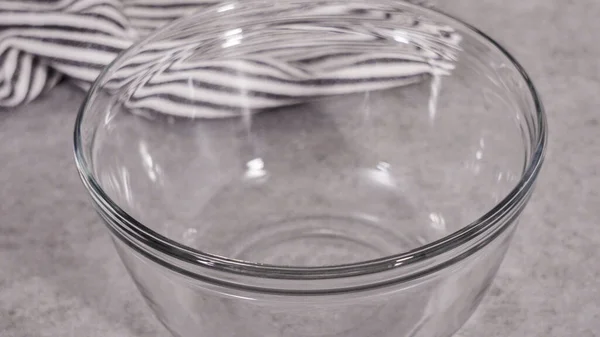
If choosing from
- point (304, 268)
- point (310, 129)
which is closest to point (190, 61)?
point (310, 129)

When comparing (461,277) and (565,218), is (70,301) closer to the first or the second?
(461,277)

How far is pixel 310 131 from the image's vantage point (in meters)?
0.97

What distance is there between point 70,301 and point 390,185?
0.35m

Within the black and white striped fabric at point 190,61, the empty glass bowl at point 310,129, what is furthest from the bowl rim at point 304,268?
the black and white striped fabric at point 190,61

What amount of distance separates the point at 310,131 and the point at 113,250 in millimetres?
253

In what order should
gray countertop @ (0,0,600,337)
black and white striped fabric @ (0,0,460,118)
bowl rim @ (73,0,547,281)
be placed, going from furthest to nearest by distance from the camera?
black and white striped fabric @ (0,0,460,118) < gray countertop @ (0,0,600,337) < bowl rim @ (73,0,547,281)

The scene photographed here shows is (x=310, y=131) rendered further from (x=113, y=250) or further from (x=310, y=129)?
(x=113, y=250)

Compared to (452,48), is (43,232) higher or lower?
lower

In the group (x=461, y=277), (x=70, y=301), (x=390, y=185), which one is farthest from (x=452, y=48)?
(x=70, y=301)

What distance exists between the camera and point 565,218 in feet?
2.85

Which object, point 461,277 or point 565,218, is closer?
point 461,277

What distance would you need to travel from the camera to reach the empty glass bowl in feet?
2.71

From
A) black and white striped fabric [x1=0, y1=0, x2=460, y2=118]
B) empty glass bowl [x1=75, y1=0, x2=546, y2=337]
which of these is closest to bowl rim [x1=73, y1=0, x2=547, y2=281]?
empty glass bowl [x1=75, y1=0, x2=546, y2=337]

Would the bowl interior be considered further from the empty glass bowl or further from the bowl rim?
the bowl rim
